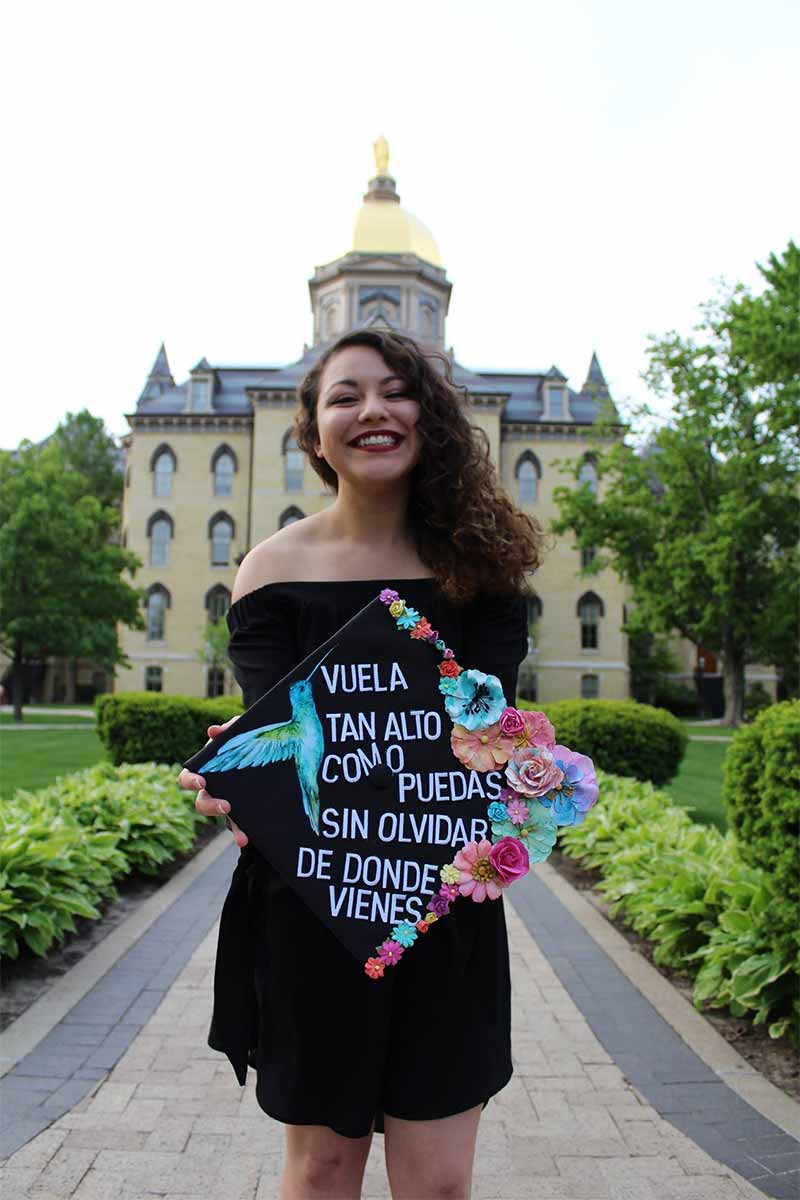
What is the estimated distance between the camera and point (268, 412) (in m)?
49.8

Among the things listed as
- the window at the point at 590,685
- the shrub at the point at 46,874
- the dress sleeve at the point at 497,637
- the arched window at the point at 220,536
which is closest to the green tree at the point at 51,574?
the arched window at the point at 220,536

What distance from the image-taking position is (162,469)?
51.7 m

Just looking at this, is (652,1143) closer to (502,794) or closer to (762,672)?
(502,794)

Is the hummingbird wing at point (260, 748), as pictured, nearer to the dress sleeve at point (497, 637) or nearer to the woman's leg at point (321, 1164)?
the dress sleeve at point (497, 637)

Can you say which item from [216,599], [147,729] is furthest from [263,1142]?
[216,599]

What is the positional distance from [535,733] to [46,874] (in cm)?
516

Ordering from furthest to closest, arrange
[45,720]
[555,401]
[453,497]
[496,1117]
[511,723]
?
[555,401]
[45,720]
[496,1117]
[453,497]
[511,723]

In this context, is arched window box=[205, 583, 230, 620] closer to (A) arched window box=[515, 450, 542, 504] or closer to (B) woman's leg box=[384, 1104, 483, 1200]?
(A) arched window box=[515, 450, 542, 504]

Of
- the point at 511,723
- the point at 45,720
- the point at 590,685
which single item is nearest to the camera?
the point at 511,723

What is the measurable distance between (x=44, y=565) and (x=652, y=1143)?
32.0 m

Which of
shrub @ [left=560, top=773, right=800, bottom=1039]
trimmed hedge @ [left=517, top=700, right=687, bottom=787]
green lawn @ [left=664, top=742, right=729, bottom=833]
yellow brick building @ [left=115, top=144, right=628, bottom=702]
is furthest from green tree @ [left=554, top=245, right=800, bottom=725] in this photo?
shrub @ [left=560, top=773, right=800, bottom=1039]

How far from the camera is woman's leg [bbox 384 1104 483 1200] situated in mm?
2053

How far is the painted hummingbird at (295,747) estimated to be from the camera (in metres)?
2.16

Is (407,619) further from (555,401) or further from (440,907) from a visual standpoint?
(555,401)
